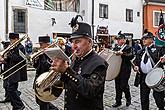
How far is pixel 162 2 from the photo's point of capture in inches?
1464

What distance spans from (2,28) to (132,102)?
55.6 ft

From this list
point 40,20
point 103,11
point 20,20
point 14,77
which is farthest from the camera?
point 103,11

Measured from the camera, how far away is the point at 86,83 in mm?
3275

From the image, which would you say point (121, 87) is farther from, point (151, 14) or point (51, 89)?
point (151, 14)

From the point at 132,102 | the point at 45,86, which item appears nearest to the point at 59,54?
the point at 45,86

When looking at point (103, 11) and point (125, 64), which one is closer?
point (125, 64)

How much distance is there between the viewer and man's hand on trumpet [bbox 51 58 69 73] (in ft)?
10.4

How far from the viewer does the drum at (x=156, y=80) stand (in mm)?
5949

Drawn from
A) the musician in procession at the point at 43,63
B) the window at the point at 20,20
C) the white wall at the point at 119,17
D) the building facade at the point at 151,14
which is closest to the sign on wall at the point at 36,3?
the window at the point at 20,20

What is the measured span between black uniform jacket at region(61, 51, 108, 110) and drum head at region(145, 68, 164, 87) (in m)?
2.68

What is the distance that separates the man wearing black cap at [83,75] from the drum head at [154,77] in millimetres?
2681

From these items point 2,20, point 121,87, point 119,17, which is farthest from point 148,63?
point 119,17

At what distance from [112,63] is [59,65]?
16.6 ft

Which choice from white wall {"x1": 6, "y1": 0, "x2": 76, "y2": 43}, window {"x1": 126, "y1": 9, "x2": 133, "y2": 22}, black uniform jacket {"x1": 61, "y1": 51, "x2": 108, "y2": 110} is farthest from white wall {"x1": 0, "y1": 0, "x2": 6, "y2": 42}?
black uniform jacket {"x1": 61, "y1": 51, "x2": 108, "y2": 110}
